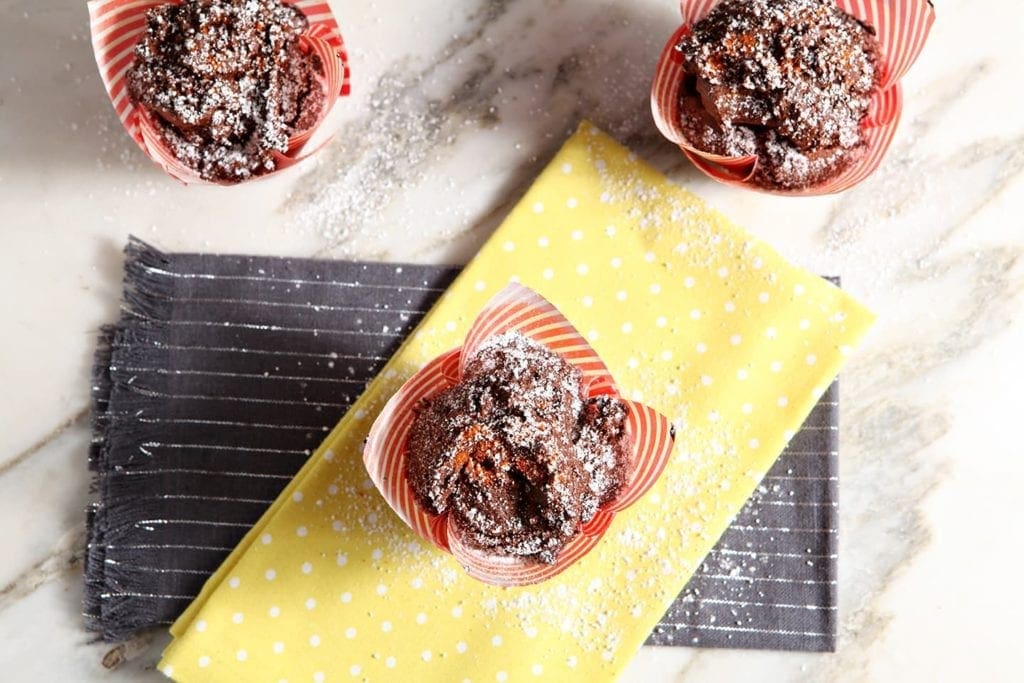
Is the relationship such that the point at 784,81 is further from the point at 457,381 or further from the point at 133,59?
the point at 133,59

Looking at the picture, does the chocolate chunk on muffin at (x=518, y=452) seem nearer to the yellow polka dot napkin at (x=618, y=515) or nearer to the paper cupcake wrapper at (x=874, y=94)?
the yellow polka dot napkin at (x=618, y=515)

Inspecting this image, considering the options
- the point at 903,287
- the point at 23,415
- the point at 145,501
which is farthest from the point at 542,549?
the point at 23,415

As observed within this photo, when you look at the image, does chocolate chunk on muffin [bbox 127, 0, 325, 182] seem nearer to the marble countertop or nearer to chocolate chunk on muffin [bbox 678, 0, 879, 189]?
the marble countertop

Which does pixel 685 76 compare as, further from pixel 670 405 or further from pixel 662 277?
pixel 670 405

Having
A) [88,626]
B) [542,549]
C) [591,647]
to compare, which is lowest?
[88,626]

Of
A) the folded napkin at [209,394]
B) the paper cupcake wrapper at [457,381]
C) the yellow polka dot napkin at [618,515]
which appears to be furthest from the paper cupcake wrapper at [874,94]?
the folded napkin at [209,394]

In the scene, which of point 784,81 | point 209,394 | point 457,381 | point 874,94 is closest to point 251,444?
point 209,394
